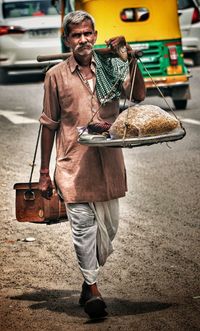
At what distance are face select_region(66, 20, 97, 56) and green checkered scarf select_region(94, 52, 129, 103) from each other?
8 centimetres

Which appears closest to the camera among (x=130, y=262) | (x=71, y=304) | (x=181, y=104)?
(x=71, y=304)

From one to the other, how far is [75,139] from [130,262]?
5.38 ft

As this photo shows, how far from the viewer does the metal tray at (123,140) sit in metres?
6.62

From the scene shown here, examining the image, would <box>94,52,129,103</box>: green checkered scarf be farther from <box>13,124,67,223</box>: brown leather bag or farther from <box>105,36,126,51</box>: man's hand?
<box>13,124,67,223</box>: brown leather bag

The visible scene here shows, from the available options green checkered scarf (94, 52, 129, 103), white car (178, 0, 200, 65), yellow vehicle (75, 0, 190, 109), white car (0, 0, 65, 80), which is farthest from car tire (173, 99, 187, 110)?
green checkered scarf (94, 52, 129, 103)

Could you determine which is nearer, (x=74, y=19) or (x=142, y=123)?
(x=142, y=123)

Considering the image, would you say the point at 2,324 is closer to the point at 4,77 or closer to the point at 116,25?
the point at 116,25

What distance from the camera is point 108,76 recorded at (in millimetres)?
7164

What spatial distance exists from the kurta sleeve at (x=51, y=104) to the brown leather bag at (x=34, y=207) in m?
0.60

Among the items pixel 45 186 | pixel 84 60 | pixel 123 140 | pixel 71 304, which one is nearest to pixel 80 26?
pixel 84 60

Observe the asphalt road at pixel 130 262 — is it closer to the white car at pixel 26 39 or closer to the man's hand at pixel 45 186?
the man's hand at pixel 45 186

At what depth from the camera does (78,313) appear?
7.28 meters

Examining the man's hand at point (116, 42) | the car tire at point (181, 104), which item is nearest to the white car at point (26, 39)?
the car tire at point (181, 104)

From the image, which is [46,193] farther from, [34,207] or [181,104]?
[181,104]
